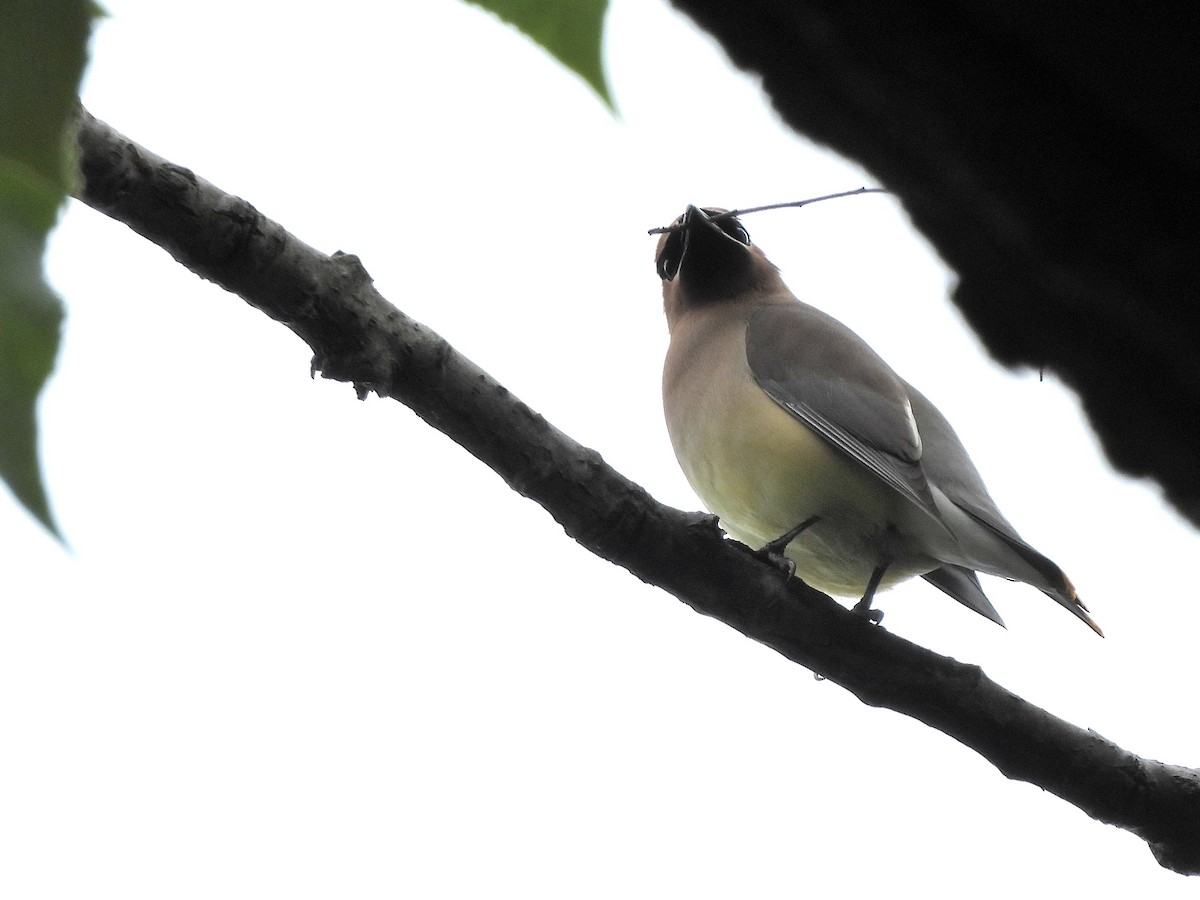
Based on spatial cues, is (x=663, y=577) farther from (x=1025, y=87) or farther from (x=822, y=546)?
(x=1025, y=87)

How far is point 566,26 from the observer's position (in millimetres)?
579

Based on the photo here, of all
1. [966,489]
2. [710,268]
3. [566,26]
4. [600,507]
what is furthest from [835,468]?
[566,26]

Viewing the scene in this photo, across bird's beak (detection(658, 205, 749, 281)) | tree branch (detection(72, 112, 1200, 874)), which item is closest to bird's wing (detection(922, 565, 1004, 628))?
tree branch (detection(72, 112, 1200, 874))

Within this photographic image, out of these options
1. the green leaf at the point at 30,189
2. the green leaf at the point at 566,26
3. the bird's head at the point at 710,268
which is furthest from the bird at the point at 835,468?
the green leaf at the point at 30,189

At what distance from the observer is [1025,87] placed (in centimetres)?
56

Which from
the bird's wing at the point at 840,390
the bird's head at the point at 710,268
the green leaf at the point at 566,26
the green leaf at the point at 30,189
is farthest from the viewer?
the bird's head at the point at 710,268

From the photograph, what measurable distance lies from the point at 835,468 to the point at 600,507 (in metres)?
1.70

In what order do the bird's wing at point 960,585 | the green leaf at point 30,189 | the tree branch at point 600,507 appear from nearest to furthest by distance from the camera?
the green leaf at point 30,189 → the tree branch at point 600,507 → the bird's wing at point 960,585

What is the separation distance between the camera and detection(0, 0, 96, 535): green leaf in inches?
12.1

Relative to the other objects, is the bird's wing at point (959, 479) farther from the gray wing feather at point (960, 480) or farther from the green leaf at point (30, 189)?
the green leaf at point (30, 189)

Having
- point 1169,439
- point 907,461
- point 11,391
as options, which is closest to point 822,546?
point 907,461

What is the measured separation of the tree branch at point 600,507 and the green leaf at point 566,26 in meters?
1.15

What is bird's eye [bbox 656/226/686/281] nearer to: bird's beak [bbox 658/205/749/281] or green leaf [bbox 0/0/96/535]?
bird's beak [bbox 658/205/749/281]

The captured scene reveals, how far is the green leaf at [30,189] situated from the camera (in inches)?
12.1
